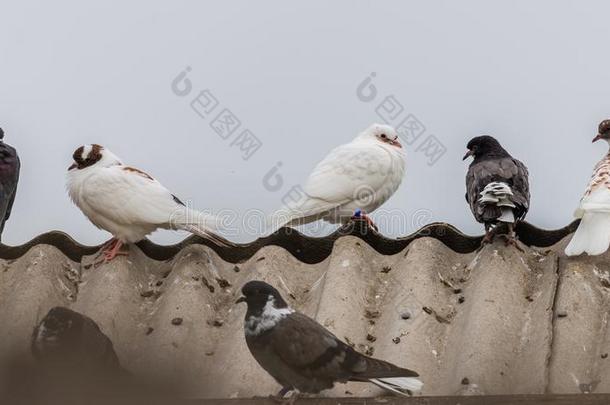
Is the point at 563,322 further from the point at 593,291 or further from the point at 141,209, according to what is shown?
the point at 141,209

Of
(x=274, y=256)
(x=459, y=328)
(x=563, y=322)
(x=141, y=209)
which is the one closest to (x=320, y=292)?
(x=274, y=256)

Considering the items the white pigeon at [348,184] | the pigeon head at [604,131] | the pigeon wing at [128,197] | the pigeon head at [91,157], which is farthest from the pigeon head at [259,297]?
the pigeon head at [604,131]

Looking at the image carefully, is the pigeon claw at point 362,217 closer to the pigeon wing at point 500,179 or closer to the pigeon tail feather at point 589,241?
the pigeon wing at point 500,179

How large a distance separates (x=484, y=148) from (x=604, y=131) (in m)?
0.77

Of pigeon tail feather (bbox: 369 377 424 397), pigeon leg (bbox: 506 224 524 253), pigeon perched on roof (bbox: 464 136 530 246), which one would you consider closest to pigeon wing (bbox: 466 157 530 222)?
pigeon perched on roof (bbox: 464 136 530 246)

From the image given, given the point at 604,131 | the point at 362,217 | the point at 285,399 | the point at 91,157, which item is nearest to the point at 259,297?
the point at 285,399

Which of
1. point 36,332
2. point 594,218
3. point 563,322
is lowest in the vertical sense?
point 36,332

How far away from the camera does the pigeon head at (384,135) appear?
287 inches

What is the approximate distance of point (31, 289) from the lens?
191 inches

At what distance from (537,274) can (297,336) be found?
1.46 meters

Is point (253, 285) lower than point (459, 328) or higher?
lower

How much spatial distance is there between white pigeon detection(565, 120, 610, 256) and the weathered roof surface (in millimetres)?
61

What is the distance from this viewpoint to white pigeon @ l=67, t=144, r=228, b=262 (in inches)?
242

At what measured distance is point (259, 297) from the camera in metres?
3.87
